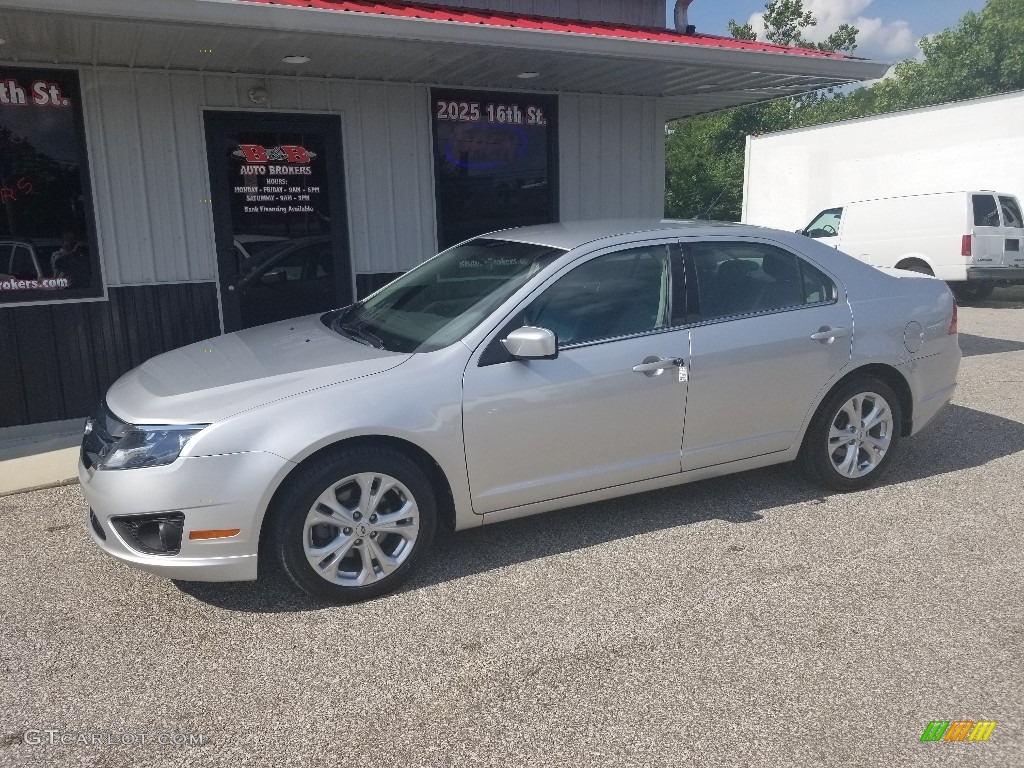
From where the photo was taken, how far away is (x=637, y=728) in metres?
2.74

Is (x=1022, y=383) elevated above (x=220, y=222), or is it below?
below

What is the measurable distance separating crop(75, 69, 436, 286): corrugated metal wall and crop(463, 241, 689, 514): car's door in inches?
155

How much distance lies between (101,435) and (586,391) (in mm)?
2211

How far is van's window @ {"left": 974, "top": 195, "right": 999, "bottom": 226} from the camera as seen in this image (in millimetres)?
13734

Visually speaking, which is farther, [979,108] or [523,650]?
[979,108]

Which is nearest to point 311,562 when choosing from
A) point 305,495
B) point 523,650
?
point 305,495

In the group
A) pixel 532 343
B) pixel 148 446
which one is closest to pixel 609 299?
pixel 532 343

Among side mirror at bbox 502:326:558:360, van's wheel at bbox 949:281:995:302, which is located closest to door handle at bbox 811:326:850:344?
side mirror at bbox 502:326:558:360

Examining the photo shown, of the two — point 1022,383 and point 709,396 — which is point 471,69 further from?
point 1022,383

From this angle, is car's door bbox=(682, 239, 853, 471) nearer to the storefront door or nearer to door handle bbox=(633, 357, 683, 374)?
door handle bbox=(633, 357, 683, 374)

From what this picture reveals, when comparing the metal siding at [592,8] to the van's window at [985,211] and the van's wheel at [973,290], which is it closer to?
the van's window at [985,211]

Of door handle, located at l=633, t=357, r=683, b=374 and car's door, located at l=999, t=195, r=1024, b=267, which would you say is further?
car's door, located at l=999, t=195, r=1024, b=267

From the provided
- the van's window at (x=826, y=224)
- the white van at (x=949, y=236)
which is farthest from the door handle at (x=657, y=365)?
the van's window at (x=826, y=224)

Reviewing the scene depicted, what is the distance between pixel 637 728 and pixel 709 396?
1.97 meters
